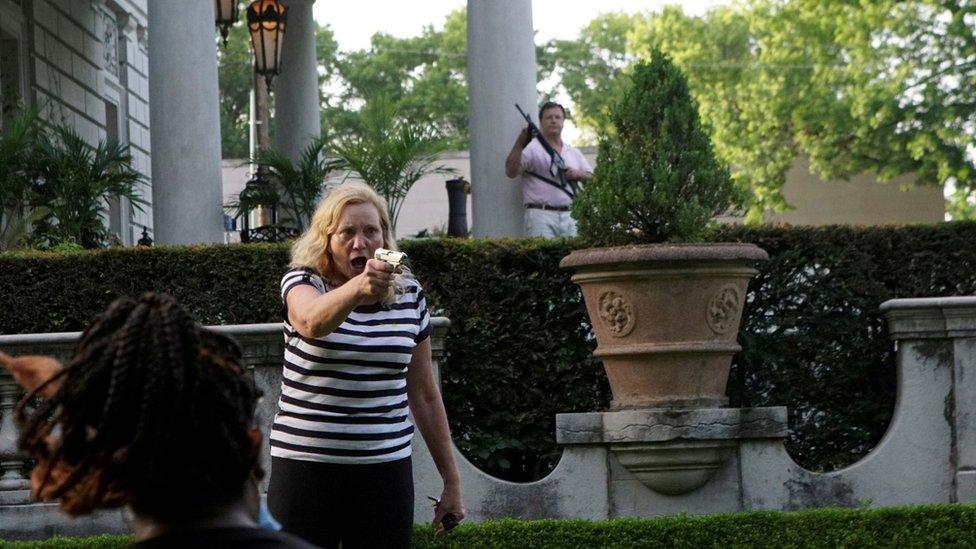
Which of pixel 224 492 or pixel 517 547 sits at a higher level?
pixel 224 492

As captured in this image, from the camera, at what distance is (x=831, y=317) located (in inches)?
359

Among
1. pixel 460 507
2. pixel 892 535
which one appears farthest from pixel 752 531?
pixel 460 507

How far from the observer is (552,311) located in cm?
905

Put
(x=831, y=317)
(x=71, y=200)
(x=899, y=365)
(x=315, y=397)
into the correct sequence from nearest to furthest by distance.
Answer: (x=315, y=397), (x=899, y=365), (x=831, y=317), (x=71, y=200)

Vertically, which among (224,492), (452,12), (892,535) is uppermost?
(452,12)

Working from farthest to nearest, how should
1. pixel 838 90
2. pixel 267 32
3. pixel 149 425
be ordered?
pixel 838 90, pixel 267 32, pixel 149 425

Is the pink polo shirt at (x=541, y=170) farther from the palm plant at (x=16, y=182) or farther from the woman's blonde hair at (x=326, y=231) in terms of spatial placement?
the woman's blonde hair at (x=326, y=231)

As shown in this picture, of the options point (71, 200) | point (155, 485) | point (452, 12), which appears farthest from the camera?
point (452, 12)

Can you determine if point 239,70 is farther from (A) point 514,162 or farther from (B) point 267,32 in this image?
(A) point 514,162

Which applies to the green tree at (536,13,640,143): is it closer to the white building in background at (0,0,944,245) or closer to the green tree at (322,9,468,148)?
the green tree at (322,9,468,148)

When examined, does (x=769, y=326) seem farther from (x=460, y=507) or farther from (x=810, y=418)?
(x=460, y=507)

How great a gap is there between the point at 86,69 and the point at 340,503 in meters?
18.4

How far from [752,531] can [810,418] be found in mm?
1519

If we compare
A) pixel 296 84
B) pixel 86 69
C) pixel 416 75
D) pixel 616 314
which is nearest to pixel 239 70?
pixel 416 75
